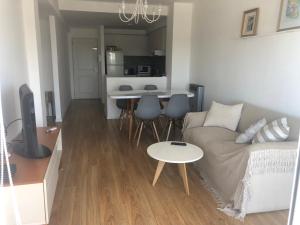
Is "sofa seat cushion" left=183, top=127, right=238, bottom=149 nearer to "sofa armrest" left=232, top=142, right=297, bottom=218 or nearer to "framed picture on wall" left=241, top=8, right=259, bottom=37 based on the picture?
"sofa armrest" left=232, top=142, right=297, bottom=218

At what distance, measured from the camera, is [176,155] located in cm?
257

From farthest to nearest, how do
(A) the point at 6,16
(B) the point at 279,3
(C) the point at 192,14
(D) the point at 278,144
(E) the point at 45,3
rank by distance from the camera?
(C) the point at 192,14 < (E) the point at 45,3 < (B) the point at 279,3 < (A) the point at 6,16 < (D) the point at 278,144

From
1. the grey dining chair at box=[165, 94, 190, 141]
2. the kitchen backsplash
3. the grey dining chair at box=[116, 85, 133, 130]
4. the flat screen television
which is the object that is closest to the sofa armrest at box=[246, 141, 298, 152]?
the flat screen television

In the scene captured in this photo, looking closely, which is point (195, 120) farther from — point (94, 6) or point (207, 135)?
point (94, 6)

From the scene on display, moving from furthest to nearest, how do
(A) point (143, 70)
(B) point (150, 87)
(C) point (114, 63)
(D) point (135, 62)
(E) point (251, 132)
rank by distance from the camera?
1. (D) point (135, 62)
2. (A) point (143, 70)
3. (C) point (114, 63)
4. (B) point (150, 87)
5. (E) point (251, 132)

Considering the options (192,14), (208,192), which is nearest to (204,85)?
(192,14)

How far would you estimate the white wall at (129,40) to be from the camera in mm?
8375

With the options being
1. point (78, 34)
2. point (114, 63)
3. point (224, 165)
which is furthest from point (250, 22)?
point (78, 34)

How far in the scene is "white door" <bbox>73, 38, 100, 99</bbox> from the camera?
27.8 ft

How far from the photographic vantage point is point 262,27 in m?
3.13

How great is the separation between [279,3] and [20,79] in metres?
3.14

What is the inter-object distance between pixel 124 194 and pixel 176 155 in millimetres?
680

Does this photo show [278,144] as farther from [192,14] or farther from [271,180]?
[192,14]

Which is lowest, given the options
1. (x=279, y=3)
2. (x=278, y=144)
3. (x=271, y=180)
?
(x=271, y=180)
